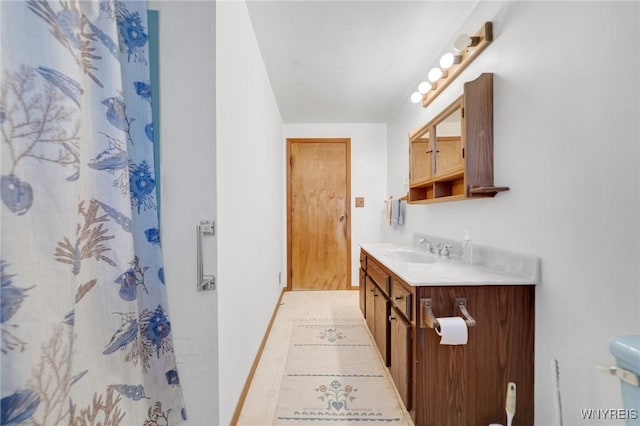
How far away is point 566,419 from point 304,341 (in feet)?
5.30

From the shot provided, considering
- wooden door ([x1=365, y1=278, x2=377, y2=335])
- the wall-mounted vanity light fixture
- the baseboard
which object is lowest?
the baseboard

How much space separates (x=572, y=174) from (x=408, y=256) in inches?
50.0

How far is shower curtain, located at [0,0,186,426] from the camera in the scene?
54cm

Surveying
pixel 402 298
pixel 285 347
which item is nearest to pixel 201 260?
pixel 402 298

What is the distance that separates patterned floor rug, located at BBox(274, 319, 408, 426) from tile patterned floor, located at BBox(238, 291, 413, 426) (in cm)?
2

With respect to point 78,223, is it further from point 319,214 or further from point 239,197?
point 319,214

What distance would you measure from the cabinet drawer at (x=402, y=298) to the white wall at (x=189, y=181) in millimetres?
873

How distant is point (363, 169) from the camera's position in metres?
3.60

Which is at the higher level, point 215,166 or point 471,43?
point 471,43

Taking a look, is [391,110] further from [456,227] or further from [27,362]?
[27,362]

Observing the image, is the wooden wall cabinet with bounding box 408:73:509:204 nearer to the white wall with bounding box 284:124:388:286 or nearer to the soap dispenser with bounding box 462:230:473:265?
the soap dispenser with bounding box 462:230:473:265

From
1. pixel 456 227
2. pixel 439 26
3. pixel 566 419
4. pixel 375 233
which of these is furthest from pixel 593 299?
pixel 375 233

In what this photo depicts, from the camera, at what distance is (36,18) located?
1.89 ft

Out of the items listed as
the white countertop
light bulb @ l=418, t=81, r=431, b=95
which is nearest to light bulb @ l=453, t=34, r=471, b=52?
light bulb @ l=418, t=81, r=431, b=95
